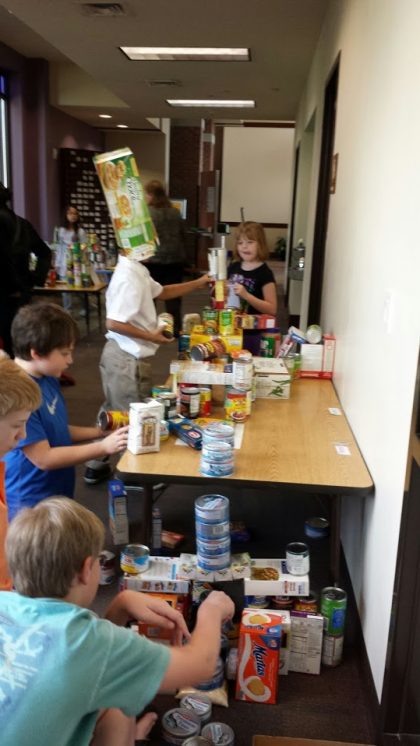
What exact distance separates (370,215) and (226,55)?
4.11 meters

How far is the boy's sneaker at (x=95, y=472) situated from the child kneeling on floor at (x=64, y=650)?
2356 mm

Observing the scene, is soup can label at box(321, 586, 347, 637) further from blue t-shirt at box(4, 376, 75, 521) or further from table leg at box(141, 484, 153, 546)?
blue t-shirt at box(4, 376, 75, 521)

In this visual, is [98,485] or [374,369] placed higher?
[374,369]

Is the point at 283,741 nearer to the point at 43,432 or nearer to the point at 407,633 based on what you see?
the point at 407,633

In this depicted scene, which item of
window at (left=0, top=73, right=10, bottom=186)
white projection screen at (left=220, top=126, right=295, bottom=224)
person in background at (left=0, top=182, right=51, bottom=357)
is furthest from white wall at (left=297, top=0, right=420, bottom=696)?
white projection screen at (left=220, top=126, right=295, bottom=224)

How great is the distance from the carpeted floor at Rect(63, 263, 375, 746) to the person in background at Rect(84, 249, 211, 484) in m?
0.58

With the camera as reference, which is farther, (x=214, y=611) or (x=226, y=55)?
(x=226, y=55)

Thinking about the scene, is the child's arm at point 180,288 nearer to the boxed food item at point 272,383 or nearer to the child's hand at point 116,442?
the boxed food item at point 272,383

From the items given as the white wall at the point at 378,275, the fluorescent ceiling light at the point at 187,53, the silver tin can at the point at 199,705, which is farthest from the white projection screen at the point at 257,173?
the silver tin can at the point at 199,705

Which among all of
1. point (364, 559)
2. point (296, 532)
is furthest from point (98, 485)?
point (364, 559)

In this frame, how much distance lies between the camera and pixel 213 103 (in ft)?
28.3

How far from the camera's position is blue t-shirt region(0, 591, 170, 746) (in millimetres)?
1100

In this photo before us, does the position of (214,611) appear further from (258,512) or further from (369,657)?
(258,512)

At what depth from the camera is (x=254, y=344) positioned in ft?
12.8
